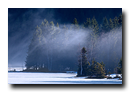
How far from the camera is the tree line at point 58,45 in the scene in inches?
677

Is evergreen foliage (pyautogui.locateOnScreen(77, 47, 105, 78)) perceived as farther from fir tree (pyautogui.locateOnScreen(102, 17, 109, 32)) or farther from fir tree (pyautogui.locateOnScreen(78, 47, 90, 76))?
fir tree (pyautogui.locateOnScreen(102, 17, 109, 32))

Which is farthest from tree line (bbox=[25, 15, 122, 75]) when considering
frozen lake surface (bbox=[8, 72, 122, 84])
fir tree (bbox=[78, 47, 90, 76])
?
frozen lake surface (bbox=[8, 72, 122, 84])

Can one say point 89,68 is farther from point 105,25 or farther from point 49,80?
point 105,25

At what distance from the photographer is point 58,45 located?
19078 millimetres

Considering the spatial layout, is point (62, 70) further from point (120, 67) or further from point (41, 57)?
point (120, 67)

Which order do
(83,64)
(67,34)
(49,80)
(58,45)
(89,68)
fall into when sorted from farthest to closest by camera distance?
(58,45) < (67,34) < (83,64) < (89,68) < (49,80)

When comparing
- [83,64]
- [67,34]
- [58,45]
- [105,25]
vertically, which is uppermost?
[105,25]

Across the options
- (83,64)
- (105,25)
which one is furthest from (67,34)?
(83,64)

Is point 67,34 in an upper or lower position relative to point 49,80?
upper

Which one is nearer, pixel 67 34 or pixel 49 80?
pixel 49 80

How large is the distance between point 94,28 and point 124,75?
633 cm

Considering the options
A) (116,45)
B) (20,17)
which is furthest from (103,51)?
(20,17)

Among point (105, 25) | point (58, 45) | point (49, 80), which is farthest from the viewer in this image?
point (58, 45)
